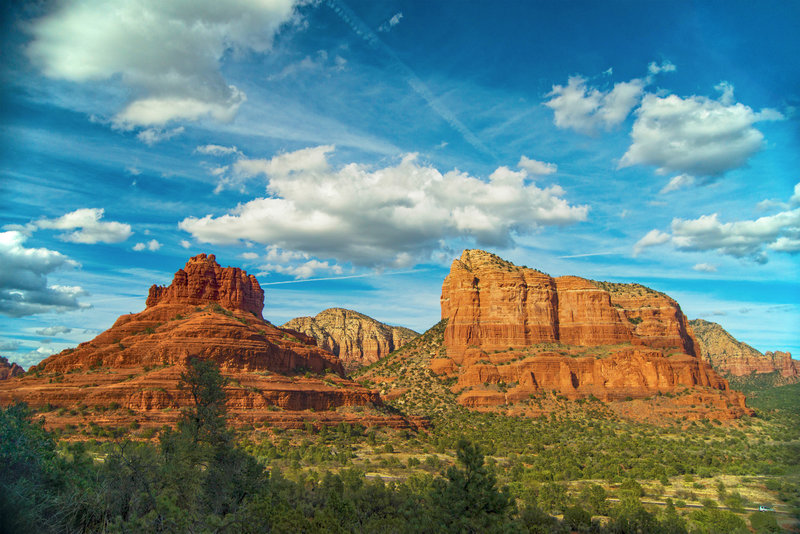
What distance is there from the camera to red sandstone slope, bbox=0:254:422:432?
66.0 metres

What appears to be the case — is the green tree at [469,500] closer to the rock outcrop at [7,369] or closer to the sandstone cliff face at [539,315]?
the sandstone cliff face at [539,315]

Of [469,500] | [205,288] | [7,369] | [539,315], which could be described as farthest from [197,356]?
[7,369]

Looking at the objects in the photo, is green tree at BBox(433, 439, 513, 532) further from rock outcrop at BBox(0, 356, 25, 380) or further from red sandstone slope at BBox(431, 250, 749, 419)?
rock outcrop at BBox(0, 356, 25, 380)

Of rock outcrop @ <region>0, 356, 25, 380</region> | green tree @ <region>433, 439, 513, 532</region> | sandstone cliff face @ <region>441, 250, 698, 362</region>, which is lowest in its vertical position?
green tree @ <region>433, 439, 513, 532</region>

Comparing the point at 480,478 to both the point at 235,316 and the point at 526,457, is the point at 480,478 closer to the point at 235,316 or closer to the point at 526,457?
the point at 526,457

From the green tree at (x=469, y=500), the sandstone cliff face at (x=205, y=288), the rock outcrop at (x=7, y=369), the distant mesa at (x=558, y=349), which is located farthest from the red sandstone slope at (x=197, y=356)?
the rock outcrop at (x=7, y=369)

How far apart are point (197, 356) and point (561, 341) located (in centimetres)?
8795

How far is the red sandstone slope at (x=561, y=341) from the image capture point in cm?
10350

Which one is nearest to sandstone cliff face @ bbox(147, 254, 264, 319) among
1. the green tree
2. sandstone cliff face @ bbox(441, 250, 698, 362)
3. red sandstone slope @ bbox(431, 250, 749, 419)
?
red sandstone slope @ bbox(431, 250, 749, 419)

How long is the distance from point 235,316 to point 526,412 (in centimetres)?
6022

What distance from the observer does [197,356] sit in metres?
73.4

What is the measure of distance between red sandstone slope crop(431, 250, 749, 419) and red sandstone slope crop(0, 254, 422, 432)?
36.1 m

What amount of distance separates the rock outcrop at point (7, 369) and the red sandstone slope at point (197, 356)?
271 feet

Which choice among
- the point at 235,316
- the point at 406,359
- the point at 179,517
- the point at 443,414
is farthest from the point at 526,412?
the point at 179,517
